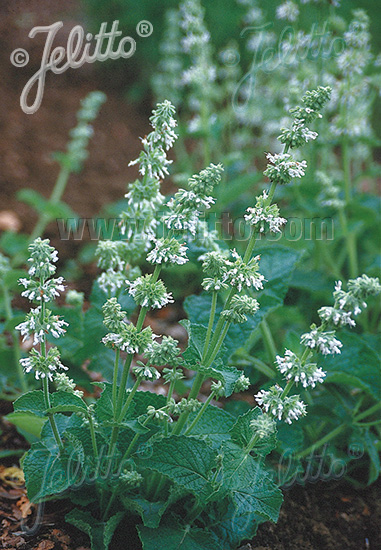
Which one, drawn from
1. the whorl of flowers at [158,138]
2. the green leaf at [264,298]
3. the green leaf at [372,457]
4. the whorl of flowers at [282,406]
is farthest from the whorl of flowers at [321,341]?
the green leaf at [372,457]

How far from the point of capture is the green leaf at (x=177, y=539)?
174 centimetres

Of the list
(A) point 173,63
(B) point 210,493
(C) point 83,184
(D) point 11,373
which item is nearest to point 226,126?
(A) point 173,63

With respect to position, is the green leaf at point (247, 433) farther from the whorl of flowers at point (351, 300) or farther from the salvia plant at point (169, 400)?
the whorl of flowers at point (351, 300)

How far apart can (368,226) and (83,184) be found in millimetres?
2498

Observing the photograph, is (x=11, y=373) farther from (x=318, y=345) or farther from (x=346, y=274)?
(x=346, y=274)

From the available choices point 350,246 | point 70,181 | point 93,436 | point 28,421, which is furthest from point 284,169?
point 70,181

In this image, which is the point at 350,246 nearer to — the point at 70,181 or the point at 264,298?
the point at 264,298

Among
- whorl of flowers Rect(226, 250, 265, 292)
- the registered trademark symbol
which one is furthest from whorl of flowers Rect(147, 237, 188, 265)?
the registered trademark symbol

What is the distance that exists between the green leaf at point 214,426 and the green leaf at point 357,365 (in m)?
0.56

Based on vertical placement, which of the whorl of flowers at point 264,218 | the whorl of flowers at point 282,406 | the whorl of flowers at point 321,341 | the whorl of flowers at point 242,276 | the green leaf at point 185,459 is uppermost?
the whorl of flowers at point 264,218

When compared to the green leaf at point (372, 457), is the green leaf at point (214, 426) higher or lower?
higher

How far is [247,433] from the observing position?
171 cm

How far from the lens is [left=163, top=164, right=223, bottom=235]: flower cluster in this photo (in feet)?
5.31

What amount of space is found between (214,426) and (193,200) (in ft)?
2.42
